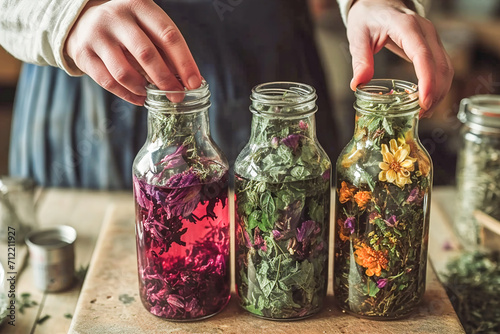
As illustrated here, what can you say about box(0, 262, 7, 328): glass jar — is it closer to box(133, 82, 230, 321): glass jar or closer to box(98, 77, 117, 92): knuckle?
box(133, 82, 230, 321): glass jar

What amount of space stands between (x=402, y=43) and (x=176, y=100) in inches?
12.7

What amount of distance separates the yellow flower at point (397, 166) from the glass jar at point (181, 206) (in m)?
0.22

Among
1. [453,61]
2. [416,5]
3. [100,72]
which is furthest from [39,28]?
[453,61]

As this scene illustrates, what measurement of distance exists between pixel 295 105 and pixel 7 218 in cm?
76

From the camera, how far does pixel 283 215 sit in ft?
2.63

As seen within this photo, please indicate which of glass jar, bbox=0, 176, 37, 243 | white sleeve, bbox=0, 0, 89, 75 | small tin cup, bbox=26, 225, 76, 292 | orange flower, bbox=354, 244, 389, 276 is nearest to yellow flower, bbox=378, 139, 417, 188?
orange flower, bbox=354, 244, 389, 276

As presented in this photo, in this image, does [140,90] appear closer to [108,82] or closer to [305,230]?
[108,82]

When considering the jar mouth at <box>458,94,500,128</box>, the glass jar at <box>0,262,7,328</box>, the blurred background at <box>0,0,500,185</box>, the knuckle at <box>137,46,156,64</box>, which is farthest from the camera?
the blurred background at <box>0,0,500,185</box>

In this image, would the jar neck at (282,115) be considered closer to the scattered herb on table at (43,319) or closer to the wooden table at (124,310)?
the wooden table at (124,310)

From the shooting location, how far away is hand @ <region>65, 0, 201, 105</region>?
75cm

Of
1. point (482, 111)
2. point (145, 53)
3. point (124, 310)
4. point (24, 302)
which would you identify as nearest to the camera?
point (145, 53)

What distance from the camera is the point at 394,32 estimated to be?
834 mm

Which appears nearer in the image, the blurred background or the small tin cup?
the small tin cup

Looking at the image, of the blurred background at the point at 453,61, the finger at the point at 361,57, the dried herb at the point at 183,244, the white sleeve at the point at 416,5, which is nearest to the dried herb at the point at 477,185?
the white sleeve at the point at 416,5
